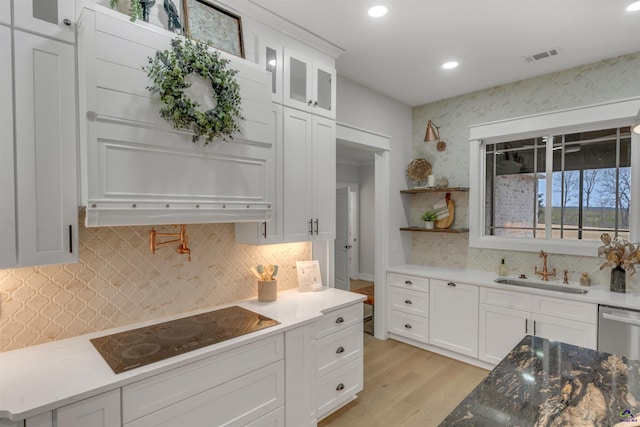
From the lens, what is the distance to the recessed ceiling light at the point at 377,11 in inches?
88.7

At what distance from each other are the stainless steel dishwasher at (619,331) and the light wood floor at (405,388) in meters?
1.05

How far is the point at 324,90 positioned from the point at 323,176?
28.8 inches

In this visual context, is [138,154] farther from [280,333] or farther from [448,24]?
[448,24]

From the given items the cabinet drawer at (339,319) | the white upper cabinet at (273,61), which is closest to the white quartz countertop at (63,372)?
the cabinet drawer at (339,319)

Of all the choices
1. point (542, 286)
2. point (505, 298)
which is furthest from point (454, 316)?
point (542, 286)

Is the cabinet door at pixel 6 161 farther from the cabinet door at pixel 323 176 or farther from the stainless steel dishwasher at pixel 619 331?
the stainless steel dishwasher at pixel 619 331

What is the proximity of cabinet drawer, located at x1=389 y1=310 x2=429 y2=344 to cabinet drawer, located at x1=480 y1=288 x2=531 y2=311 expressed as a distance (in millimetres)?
721

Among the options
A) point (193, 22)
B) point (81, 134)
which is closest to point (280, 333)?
point (81, 134)

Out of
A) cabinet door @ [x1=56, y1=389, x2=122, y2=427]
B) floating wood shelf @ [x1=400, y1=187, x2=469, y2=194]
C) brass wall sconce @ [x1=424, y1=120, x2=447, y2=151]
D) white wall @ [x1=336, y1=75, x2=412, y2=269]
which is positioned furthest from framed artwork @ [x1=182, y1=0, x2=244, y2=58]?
floating wood shelf @ [x1=400, y1=187, x2=469, y2=194]

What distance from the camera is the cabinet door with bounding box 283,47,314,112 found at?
2473 mm

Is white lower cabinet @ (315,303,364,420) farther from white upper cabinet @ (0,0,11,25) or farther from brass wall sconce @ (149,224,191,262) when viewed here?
white upper cabinet @ (0,0,11,25)

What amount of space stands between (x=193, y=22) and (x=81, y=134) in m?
0.94

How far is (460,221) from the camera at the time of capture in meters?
4.02

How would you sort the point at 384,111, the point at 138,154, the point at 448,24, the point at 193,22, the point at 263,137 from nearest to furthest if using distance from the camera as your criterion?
the point at 138,154, the point at 193,22, the point at 263,137, the point at 448,24, the point at 384,111
